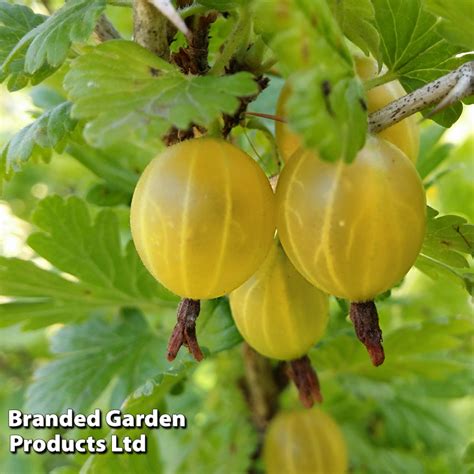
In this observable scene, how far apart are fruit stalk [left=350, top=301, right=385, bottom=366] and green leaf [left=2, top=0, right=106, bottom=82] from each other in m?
0.40

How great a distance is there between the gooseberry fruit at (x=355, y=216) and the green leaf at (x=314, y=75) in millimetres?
61

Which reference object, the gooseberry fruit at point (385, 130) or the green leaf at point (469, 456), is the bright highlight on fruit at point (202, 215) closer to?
the gooseberry fruit at point (385, 130)

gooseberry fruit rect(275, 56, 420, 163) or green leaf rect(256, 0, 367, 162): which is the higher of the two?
green leaf rect(256, 0, 367, 162)

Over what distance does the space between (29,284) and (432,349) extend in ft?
2.26

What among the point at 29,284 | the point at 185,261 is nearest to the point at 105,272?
the point at 29,284

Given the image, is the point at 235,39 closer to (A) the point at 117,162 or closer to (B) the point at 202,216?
(B) the point at 202,216

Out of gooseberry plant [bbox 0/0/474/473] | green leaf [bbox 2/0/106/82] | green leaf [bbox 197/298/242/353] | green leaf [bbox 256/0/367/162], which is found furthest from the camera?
green leaf [bbox 197/298/242/353]

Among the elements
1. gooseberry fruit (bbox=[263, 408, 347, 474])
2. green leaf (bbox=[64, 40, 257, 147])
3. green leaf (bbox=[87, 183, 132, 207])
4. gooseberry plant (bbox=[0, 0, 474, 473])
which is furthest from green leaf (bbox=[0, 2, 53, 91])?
gooseberry fruit (bbox=[263, 408, 347, 474])

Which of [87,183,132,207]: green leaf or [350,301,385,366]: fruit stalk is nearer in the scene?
[350,301,385,366]: fruit stalk

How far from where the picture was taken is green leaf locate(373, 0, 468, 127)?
720mm

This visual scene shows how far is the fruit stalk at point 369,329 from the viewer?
2.04 feet

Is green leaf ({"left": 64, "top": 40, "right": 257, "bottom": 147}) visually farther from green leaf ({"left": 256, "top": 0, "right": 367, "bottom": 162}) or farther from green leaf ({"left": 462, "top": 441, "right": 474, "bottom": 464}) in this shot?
green leaf ({"left": 462, "top": 441, "right": 474, "bottom": 464})

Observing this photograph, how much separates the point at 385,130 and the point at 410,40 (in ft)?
0.40

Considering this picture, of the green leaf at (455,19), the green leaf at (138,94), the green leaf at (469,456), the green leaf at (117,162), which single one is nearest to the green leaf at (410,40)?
the green leaf at (455,19)
